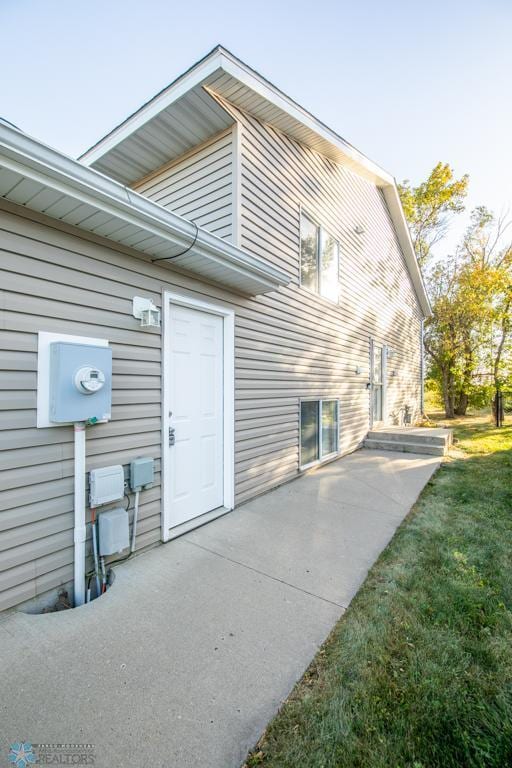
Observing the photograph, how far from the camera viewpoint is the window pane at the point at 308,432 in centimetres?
540

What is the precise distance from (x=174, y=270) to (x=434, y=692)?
3388mm

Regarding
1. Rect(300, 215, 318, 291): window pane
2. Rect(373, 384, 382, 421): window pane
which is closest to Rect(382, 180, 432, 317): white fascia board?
Rect(300, 215, 318, 291): window pane

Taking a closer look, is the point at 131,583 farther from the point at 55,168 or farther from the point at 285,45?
the point at 285,45

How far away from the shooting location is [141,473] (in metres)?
2.84

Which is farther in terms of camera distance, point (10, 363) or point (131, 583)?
point (131, 583)

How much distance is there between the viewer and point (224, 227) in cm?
→ 417

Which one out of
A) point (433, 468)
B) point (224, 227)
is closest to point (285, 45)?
point (224, 227)

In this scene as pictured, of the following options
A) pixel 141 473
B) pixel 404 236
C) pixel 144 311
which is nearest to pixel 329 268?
pixel 144 311

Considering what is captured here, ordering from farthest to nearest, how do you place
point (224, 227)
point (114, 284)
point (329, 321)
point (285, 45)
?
point (329, 321), point (285, 45), point (224, 227), point (114, 284)

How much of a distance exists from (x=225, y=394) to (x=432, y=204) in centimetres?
1679

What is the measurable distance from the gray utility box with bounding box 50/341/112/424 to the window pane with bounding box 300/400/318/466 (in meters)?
3.44

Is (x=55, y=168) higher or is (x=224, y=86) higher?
(x=224, y=86)

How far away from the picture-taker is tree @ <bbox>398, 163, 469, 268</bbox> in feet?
50.4
